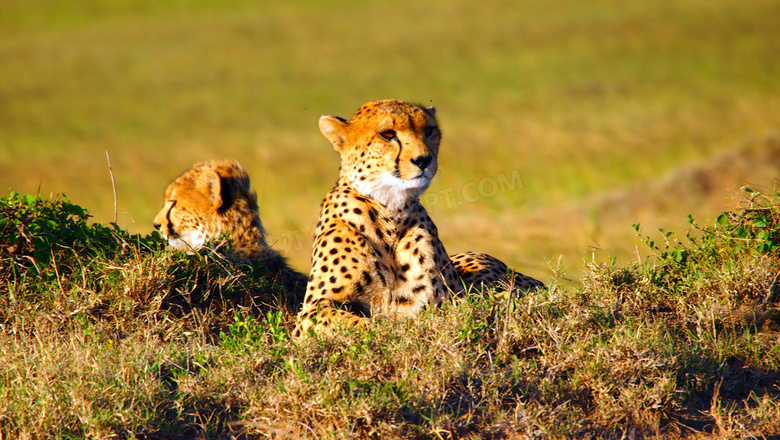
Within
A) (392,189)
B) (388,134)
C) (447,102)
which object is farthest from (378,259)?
(447,102)

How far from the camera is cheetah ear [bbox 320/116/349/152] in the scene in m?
4.10

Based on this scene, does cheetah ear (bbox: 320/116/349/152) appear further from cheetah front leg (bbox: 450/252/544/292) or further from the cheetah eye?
cheetah front leg (bbox: 450/252/544/292)

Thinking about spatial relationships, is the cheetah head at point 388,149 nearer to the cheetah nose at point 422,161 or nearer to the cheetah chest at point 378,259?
the cheetah nose at point 422,161

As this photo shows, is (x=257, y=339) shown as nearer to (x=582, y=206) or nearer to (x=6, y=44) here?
(x=582, y=206)

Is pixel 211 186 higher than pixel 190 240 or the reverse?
higher

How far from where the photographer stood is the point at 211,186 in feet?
14.7

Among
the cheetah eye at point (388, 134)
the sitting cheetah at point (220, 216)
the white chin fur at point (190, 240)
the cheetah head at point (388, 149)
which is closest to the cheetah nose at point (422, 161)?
the cheetah head at point (388, 149)

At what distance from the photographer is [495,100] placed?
2106 cm

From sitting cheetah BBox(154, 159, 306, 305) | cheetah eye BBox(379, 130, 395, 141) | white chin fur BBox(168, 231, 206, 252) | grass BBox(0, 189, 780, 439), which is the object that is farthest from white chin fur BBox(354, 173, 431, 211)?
white chin fur BBox(168, 231, 206, 252)

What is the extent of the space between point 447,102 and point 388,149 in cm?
1727

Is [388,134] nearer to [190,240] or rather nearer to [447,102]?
[190,240]

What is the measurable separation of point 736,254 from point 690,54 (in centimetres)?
2193

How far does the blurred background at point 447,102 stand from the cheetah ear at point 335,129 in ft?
3.32

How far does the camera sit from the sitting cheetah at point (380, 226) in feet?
12.4
